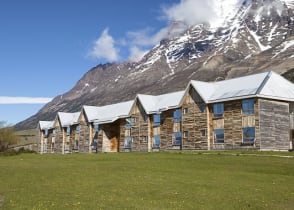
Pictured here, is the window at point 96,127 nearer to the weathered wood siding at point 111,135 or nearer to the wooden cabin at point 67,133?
the weathered wood siding at point 111,135

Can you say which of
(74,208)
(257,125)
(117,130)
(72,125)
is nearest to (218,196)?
(74,208)

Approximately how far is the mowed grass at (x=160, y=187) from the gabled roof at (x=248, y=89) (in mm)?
16608

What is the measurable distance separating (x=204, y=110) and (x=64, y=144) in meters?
45.2

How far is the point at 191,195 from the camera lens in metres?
20.1

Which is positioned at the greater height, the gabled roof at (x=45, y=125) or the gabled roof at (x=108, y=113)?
the gabled roof at (x=108, y=113)

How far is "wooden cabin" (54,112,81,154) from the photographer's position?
86.2 meters

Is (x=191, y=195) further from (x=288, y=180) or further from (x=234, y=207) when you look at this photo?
(x=288, y=180)

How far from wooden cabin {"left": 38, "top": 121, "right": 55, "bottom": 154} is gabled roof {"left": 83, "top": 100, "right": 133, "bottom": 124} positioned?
60.1 ft

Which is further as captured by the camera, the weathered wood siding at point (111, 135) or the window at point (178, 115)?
the weathered wood siding at point (111, 135)

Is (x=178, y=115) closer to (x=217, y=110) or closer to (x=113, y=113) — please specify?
(x=217, y=110)

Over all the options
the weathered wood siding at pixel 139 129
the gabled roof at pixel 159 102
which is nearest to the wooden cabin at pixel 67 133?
the weathered wood siding at pixel 139 129

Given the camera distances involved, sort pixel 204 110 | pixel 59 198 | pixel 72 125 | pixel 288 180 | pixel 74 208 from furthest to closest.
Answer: pixel 72 125 → pixel 204 110 → pixel 288 180 → pixel 59 198 → pixel 74 208

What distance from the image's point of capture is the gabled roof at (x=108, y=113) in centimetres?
7450

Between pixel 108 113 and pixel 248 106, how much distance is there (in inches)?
1433
